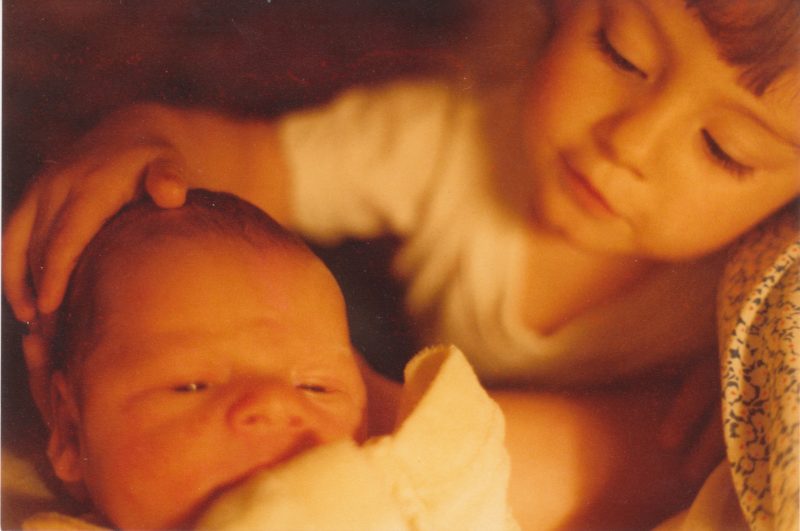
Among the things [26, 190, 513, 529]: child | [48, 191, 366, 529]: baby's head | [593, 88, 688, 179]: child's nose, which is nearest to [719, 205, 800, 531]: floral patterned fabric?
[593, 88, 688, 179]: child's nose

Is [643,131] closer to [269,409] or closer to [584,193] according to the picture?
[584,193]

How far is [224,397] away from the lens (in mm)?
720

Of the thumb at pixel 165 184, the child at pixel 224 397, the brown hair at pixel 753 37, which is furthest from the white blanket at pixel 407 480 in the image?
the brown hair at pixel 753 37

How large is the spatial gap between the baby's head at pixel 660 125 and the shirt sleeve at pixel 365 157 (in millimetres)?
81

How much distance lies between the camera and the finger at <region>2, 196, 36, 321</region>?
2.50 feet

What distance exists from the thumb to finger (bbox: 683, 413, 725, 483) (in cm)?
57

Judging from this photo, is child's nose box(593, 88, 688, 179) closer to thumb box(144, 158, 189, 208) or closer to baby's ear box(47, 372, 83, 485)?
thumb box(144, 158, 189, 208)

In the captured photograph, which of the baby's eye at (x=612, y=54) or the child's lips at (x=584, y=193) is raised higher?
the baby's eye at (x=612, y=54)

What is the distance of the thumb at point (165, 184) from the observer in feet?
2.52

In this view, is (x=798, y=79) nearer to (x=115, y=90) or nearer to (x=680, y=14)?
(x=680, y=14)

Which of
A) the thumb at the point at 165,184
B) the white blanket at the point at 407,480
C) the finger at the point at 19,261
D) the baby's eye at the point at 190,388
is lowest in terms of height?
the white blanket at the point at 407,480

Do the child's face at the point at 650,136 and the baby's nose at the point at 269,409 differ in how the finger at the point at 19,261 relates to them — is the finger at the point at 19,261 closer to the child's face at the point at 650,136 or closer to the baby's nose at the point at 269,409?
the baby's nose at the point at 269,409

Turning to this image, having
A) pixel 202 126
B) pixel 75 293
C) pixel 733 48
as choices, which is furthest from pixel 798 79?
pixel 75 293

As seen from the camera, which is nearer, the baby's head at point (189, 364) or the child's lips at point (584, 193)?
the baby's head at point (189, 364)
